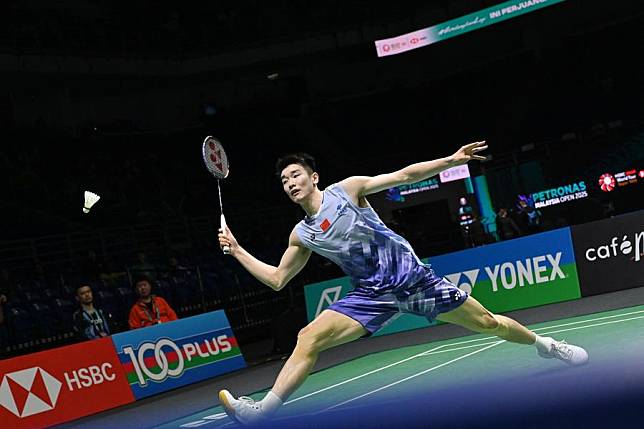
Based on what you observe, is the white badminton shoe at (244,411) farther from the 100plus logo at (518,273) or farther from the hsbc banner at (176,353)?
the 100plus logo at (518,273)

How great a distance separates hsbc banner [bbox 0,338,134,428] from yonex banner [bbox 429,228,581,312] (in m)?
4.72

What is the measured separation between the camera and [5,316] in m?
11.2

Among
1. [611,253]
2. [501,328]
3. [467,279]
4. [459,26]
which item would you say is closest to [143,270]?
[467,279]

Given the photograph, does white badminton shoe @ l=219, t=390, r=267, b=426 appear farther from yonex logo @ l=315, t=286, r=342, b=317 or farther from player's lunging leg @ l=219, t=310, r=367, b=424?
yonex logo @ l=315, t=286, r=342, b=317

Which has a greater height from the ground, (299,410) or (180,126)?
(180,126)

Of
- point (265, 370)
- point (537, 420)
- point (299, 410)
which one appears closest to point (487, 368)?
point (299, 410)

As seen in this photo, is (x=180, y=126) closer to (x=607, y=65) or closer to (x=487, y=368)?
(x=607, y=65)

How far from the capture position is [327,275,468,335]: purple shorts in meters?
4.98

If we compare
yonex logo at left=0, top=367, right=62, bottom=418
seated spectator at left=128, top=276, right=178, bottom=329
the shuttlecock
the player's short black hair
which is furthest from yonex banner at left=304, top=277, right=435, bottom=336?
the shuttlecock

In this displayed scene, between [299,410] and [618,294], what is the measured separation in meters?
5.71

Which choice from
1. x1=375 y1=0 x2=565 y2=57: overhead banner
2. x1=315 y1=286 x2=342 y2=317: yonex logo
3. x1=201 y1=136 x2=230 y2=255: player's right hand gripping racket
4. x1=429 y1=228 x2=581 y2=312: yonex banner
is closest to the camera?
x1=201 y1=136 x2=230 y2=255: player's right hand gripping racket

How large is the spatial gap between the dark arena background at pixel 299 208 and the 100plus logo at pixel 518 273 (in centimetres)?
3

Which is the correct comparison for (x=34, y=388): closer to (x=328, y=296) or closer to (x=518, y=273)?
(x=328, y=296)

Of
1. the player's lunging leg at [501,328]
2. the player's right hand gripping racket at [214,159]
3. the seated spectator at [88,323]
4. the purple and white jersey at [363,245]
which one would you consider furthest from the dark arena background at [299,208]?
the player's right hand gripping racket at [214,159]
